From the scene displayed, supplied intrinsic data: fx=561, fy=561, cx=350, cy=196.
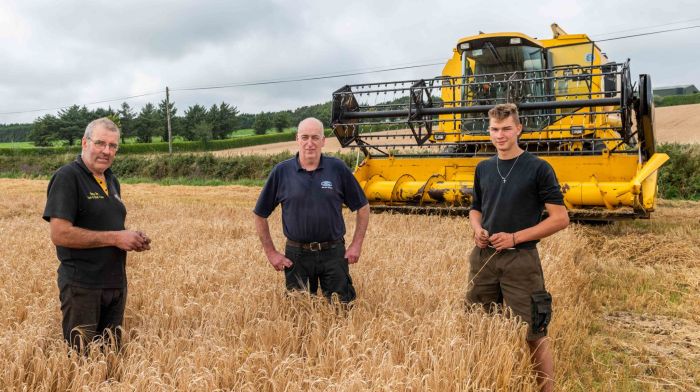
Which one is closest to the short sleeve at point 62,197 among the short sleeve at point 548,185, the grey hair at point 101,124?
the grey hair at point 101,124

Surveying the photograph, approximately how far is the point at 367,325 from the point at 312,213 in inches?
→ 34.7

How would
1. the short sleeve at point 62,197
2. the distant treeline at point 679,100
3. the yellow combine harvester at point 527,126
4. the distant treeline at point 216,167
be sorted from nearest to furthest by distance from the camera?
1. the short sleeve at point 62,197
2. the yellow combine harvester at point 527,126
3. the distant treeline at point 216,167
4. the distant treeline at point 679,100

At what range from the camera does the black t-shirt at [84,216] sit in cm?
304

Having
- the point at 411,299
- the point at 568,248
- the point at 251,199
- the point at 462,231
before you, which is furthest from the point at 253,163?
the point at 411,299

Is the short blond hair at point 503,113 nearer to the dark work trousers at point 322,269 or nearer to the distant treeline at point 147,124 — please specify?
the dark work trousers at point 322,269

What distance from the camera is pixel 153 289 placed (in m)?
4.51

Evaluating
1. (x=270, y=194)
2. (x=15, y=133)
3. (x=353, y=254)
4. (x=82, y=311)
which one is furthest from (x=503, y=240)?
(x=15, y=133)

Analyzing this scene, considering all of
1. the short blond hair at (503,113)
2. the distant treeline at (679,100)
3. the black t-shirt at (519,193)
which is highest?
the distant treeline at (679,100)

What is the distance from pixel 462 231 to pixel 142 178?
25.1 metres

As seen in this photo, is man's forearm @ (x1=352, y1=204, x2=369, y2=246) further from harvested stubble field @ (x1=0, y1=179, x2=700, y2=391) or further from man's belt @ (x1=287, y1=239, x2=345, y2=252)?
harvested stubble field @ (x1=0, y1=179, x2=700, y2=391)

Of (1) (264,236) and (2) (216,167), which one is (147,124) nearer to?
(2) (216,167)

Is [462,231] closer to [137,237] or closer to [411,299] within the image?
[411,299]

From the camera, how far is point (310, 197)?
12.8ft

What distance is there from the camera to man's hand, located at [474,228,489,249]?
11.1 feet
